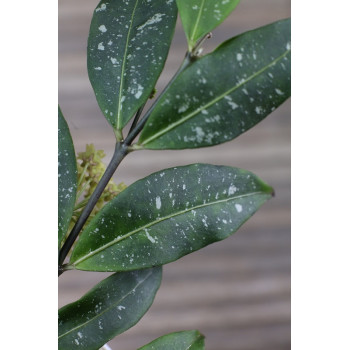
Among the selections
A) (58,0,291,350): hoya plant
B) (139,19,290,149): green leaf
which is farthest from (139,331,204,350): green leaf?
(139,19,290,149): green leaf

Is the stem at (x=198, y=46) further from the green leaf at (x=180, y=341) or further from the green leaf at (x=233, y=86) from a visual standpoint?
the green leaf at (x=180, y=341)

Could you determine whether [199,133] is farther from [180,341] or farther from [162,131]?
[180,341]

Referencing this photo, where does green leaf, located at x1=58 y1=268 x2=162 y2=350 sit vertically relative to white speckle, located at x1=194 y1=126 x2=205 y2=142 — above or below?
below

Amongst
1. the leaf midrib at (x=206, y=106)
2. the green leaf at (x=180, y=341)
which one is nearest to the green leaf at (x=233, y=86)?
the leaf midrib at (x=206, y=106)

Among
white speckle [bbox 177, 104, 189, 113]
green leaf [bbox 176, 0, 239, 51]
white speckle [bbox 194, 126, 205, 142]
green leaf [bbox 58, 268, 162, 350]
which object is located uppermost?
green leaf [bbox 176, 0, 239, 51]

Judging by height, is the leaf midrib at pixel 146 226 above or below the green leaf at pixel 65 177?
below

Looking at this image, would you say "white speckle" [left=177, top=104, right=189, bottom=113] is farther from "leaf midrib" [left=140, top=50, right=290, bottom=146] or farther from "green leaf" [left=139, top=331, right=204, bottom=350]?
"green leaf" [left=139, top=331, right=204, bottom=350]

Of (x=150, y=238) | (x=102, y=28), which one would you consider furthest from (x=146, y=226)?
(x=102, y=28)
